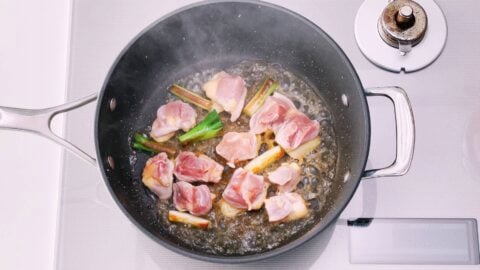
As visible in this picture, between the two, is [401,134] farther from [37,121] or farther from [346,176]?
[37,121]

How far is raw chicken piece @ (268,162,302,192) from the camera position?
1.07m

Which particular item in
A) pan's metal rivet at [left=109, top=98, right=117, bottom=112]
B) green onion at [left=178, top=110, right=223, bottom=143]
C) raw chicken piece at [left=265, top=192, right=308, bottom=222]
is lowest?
raw chicken piece at [left=265, top=192, right=308, bottom=222]

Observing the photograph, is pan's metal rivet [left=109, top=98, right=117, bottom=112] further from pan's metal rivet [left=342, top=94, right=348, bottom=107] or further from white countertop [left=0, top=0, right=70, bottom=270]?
pan's metal rivet [left=342, top=94, right=348, bottom=107]

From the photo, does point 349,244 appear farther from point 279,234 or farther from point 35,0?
point 35,0

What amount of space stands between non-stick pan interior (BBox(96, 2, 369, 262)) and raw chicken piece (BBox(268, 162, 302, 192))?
3.2 inches

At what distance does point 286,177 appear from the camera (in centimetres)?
107

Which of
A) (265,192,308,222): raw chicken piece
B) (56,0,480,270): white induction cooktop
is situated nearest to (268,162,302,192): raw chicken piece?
(265,192,308,222): raw chicken piece

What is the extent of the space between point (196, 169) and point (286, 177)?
0.18 metres

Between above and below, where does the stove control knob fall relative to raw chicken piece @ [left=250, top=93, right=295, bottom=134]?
above

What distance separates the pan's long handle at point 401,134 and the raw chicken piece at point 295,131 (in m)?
0.17

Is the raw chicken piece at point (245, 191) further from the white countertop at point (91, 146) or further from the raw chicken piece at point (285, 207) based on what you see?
the white countertop at point (91, 146)

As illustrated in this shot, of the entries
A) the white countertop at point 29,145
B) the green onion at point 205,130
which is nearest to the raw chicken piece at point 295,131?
the green onion at point 205,130

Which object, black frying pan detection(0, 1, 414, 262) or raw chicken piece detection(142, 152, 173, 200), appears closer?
black frying pan detection(0, 1, 414, 262)

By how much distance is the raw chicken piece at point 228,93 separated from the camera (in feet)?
3.70
